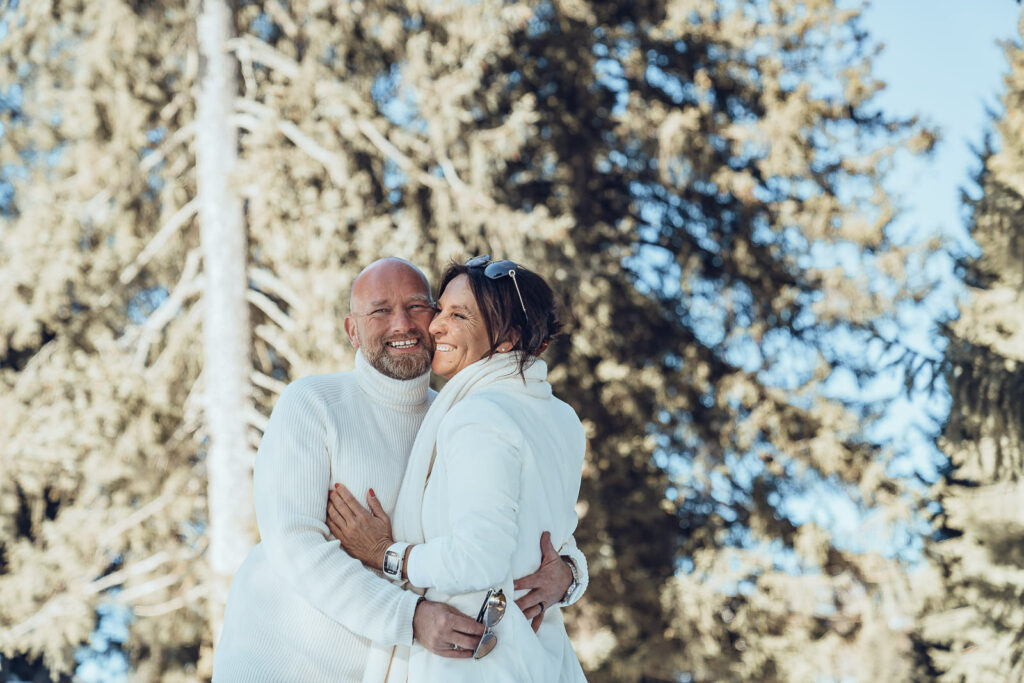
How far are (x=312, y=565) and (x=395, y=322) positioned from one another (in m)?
0.70

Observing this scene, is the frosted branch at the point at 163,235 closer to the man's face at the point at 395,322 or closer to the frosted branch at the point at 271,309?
the frosted branch at the point at 271,309

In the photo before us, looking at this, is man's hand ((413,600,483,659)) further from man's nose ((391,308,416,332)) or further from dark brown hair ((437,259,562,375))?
man's nose ((391,308,416,332))

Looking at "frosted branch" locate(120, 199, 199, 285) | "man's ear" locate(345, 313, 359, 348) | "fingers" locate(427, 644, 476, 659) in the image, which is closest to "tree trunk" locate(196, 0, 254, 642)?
Answer: "frosted branch" locate(120, 199, 199, 285)

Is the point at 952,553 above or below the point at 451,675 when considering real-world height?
above

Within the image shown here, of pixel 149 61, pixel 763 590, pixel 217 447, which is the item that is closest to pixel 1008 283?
pixel 763 590

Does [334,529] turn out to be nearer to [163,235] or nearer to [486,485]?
[486,485]

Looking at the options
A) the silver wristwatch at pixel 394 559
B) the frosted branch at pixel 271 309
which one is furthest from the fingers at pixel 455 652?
the frosted branch at pixel 271 309

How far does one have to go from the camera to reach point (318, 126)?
1027cm

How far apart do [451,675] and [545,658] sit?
25 cm

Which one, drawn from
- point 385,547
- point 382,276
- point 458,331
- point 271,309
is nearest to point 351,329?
point 382,276

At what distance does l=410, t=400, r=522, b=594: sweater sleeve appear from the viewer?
248cm

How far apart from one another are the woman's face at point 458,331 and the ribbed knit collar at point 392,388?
0.23 metres

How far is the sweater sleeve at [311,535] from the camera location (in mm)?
2664

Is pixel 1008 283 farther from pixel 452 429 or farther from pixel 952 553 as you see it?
pixel 452 429
